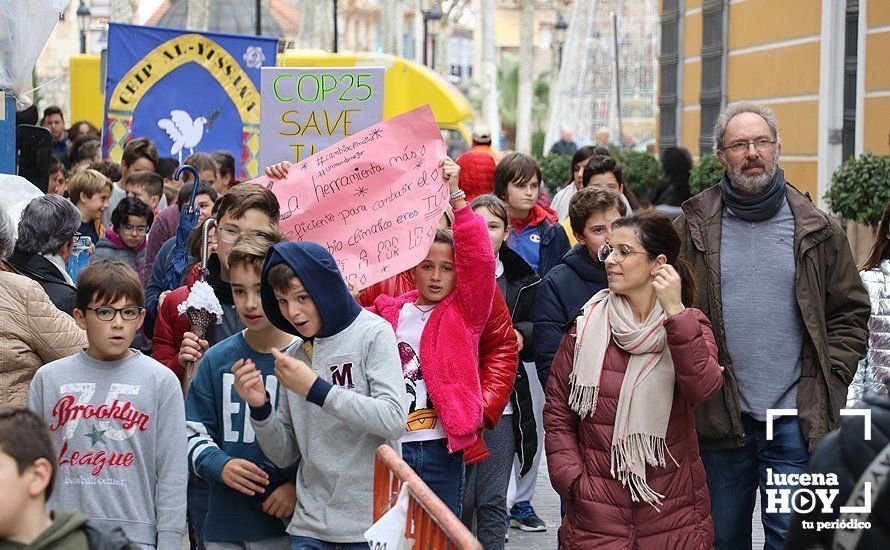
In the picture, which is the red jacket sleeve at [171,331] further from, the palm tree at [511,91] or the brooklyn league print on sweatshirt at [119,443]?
the palm tree at [511,91]

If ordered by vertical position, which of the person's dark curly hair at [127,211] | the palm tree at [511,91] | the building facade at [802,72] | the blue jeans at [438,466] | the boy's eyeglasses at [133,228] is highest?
the palm tree at [511,91]

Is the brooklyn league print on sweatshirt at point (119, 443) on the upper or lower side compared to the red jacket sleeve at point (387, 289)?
lower

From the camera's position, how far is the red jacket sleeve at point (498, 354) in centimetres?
602

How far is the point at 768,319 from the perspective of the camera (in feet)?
18.9

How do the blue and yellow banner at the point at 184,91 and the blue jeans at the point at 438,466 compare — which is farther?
the blue and yellow banner at the point at 184,91

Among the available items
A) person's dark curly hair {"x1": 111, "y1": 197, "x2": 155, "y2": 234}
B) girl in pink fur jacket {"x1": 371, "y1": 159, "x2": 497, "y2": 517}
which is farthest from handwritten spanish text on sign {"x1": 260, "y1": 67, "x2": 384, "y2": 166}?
girl in pink fur jacket {"x1": 371, "y1": 159, "x2": 497, "y2": 517}

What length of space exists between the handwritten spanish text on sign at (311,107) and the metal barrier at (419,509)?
353 centimetres

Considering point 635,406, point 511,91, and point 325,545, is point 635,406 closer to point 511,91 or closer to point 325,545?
point 325,545

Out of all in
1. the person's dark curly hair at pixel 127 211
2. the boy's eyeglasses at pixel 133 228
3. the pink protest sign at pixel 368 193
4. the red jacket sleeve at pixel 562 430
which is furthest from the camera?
the boy's eyeglasses at pixel 133 228

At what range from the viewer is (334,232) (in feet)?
21.2

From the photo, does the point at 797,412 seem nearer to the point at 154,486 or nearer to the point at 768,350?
the point at 768,350

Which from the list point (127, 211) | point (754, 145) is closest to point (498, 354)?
point (754, 145)

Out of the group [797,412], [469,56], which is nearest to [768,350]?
[797,412]

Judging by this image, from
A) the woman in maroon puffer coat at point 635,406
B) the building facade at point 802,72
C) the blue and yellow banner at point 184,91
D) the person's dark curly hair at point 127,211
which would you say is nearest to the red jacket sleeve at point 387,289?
the woman in maroon puffer coat at point 635,406
